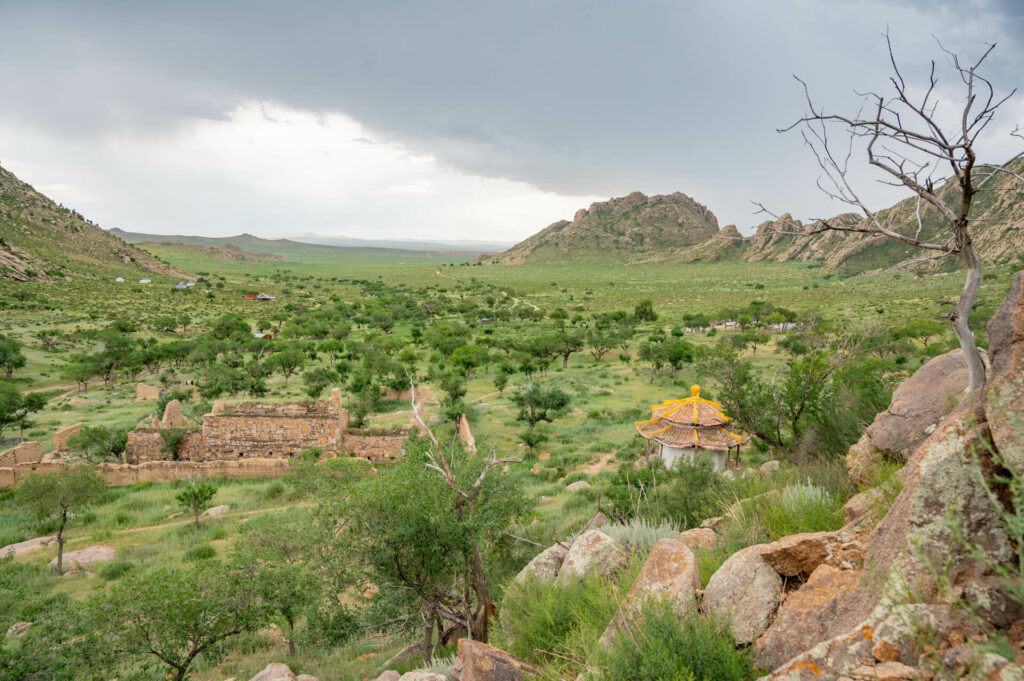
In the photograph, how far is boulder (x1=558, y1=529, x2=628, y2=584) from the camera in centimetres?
620

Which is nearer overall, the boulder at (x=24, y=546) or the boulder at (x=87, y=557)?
the boulder at (x=87, y=557)

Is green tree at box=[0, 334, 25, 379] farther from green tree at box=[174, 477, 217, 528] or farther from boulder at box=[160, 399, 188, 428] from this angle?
green tree at box=[174, 477, 217, 528]

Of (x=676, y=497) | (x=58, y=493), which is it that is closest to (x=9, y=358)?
(x=58, y=493)

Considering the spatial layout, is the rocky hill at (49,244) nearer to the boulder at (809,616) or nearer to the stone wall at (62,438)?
the stone wall at (62,438)

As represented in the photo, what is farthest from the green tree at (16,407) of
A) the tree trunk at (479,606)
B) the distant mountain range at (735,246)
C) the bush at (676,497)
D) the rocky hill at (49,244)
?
the distant mountain range at (735,246)

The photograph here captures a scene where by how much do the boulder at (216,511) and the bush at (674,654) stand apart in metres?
16.6

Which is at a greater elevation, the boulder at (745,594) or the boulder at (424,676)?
the boulder at (745,594)

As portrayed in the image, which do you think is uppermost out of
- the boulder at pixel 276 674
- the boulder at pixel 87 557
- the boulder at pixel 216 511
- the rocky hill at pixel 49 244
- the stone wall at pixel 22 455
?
the rocky hill at pixel 49 244

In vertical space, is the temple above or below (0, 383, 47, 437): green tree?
above

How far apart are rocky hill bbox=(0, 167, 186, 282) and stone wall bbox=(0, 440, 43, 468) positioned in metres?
62.4

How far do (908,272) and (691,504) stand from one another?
18.6 feet

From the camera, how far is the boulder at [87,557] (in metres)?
13.3

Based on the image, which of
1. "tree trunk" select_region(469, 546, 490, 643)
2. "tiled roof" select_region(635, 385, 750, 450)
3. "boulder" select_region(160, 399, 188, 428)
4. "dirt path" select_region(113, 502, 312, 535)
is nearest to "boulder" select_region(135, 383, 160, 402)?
Result: "boulder" select_region(160, 399, 188, 428)

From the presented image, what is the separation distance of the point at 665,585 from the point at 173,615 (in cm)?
825
